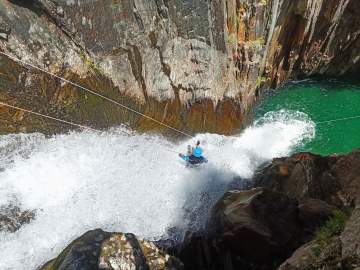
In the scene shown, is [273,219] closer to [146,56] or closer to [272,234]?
[272,234]

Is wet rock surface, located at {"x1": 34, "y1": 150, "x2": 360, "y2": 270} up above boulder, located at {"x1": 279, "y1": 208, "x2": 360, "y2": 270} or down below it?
below

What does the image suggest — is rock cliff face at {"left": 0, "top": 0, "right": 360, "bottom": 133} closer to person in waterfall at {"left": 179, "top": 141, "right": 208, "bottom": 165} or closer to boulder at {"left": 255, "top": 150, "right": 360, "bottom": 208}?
person in waterfall at {"left": 179, "top": 141, "right": 208, "bottom": 165}

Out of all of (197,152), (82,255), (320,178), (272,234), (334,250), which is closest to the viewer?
(334,250)

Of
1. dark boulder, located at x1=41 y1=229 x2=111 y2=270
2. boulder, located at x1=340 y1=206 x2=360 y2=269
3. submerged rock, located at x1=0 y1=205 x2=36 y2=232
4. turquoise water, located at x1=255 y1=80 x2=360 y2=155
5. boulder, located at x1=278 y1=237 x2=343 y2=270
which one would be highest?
boulder, located at x1=340 y1=206 x2=360 y2=269

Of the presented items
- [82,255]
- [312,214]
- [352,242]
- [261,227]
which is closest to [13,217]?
[82,255]

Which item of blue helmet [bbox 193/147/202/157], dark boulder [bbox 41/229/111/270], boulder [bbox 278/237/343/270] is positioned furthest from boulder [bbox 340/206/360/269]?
blue helmet [bbox 193/147/202/157]

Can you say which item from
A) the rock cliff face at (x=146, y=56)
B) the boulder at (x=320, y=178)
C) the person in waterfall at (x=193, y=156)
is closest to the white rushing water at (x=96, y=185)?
the person in waterfall at (x=193, y=156)
